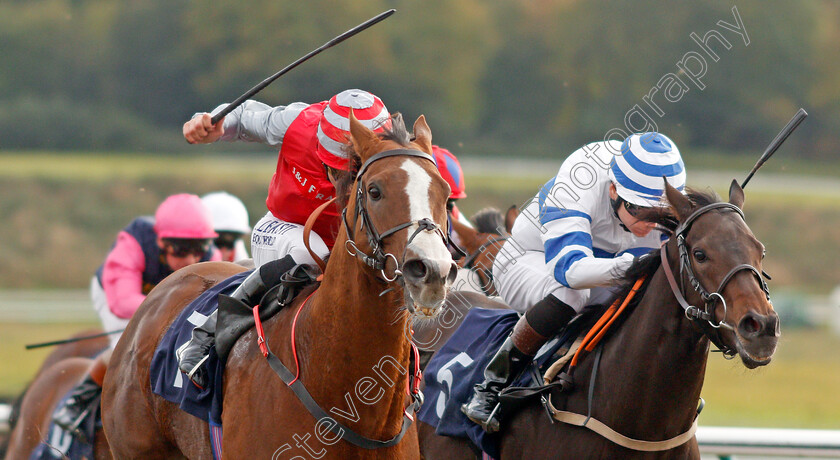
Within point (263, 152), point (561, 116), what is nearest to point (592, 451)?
point (263, 152)

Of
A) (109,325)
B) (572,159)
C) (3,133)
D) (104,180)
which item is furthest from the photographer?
(3,133)

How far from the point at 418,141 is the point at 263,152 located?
31.6 meters

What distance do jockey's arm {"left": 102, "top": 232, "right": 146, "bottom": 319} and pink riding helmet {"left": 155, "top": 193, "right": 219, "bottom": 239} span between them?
0.23 metres

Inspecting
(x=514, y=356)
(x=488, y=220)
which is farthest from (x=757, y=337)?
(x=488, y=220)

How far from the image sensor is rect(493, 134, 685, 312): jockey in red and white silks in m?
4.05

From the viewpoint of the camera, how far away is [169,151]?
34.3m

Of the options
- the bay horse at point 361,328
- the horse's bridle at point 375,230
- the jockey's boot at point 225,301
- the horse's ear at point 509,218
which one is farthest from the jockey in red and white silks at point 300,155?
the horse's ear at point 509,218

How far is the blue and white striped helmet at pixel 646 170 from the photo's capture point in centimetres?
410

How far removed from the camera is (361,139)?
346cm

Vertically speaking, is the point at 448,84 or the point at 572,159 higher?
the point at 572,159

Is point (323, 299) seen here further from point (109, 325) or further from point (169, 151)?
point (169, 151)

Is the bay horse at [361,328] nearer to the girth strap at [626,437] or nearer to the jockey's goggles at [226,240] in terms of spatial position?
the girth strap at [626,437]

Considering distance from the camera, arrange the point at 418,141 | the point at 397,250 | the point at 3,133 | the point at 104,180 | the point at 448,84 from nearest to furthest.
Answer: the point at 397,250, the point at 418,141, the point at 104,180, the point at 3,133, the point at 448,84

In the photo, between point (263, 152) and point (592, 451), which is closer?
point (592, 451)
